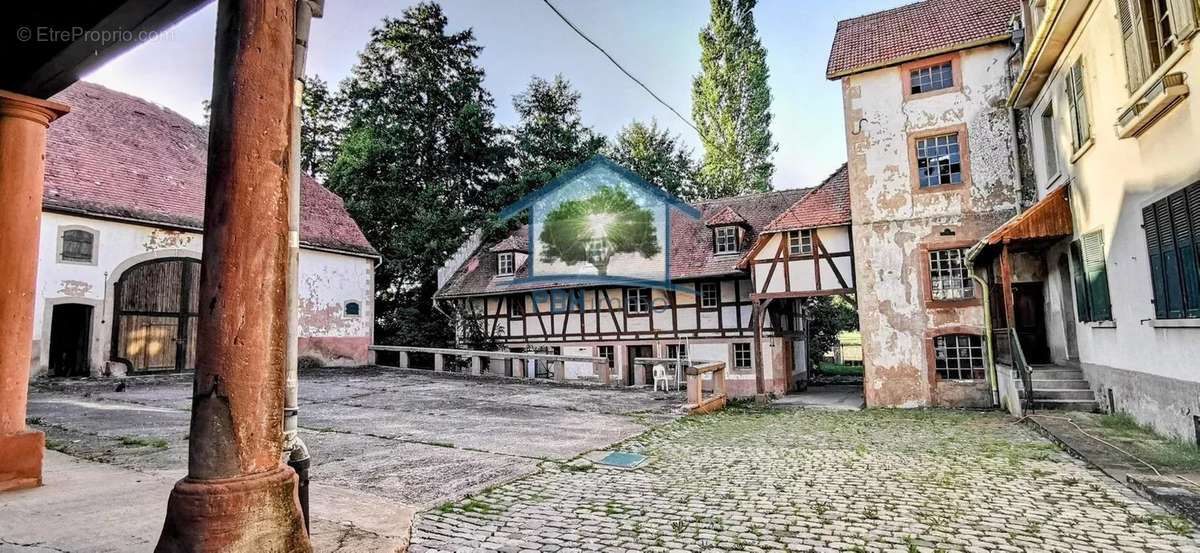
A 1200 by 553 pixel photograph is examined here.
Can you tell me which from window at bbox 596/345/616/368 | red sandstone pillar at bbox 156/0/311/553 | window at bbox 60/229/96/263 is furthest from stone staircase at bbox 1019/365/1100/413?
window at bbox 60/229/96/263

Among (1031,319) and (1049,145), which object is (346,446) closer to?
(1049,145)

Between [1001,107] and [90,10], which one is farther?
[1001,107]

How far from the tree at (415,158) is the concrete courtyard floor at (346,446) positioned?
11265 mm

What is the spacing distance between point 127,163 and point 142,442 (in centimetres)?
1262

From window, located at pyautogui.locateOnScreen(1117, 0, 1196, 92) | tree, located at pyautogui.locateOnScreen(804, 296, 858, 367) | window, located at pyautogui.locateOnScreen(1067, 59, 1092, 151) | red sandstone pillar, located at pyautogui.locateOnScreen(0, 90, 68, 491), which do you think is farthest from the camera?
tree, located at pyautogui.locateOnScreen(804, 296, 858, 367)

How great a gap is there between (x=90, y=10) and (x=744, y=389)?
740 inches

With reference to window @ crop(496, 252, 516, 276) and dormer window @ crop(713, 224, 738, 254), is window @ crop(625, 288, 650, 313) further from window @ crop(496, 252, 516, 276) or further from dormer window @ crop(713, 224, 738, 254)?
window @ crop(496, 252, 516, 276)

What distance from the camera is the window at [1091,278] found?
29.9ft

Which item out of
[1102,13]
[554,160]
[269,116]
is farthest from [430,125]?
[269,116]

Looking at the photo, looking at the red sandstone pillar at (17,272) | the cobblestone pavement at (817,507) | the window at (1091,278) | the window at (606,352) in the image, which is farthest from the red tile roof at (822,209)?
the red sandstone pillar at (17,272)

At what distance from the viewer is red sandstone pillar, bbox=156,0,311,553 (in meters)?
2.34

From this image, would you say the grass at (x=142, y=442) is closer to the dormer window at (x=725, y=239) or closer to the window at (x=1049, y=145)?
the window at (x=1049, y=145)

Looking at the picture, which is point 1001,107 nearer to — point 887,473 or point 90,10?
point 887,473

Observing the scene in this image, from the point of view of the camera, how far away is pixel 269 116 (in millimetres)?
2566
